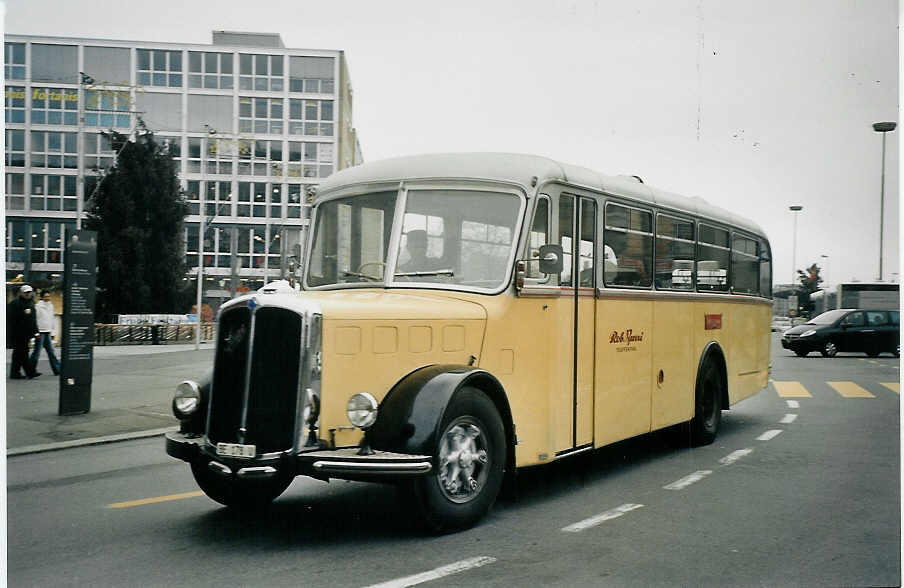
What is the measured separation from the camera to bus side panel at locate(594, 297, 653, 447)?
308 inches

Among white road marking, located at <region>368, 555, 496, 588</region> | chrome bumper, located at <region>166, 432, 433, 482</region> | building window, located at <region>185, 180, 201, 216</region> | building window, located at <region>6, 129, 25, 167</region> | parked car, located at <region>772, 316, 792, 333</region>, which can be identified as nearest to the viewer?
white road marking, located at <region>368, 555, 496, 588</region>

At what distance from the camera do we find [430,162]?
7004mm

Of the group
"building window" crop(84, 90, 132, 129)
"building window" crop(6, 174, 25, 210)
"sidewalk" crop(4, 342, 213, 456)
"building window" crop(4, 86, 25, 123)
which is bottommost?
"sidewalk" crop(4, 342, 213, 456)

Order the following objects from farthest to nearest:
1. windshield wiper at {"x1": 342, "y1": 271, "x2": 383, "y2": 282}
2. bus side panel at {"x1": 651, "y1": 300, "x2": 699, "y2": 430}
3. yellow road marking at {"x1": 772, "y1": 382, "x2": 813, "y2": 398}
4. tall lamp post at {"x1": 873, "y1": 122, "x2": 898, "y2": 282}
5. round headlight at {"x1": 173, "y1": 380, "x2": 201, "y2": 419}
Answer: yellow road marking at {"x1": 772, "y1": 382, "x2": 813, "y2": 398}, bus side panel at {"x1": 651, "y1": 300, "x2": 699, "y2": 430}, tall lamp post at {"x1": 873, "y1": 122, "x2": 898, "y2": 282}, windshield wiper at {"x1": 342, "y1": 271, "x2": 383, "y2": 282}, round headlight at {"x1": 173, "y1": 380, "x2": 201, "y2": 419}

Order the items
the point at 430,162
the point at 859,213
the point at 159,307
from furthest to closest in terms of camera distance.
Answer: the point at 159,307
the point at 859,213
the point at 430,162

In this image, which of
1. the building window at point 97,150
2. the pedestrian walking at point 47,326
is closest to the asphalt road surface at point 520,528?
the building window at point 97,150

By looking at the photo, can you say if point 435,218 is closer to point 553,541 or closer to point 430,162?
point 430,162

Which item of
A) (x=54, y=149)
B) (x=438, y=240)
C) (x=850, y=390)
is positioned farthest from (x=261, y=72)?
(x=850, y=390)

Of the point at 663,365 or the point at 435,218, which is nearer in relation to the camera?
the point at 435,218

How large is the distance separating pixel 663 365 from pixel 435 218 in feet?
11.5

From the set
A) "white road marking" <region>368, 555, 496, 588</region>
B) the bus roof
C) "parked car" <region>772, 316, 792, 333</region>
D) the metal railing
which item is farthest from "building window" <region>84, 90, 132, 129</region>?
"parked car" <region>772, 316, 792, 333</region>

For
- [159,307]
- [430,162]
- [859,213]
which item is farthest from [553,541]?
[159,307]

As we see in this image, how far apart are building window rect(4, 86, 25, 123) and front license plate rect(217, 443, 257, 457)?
4084mm

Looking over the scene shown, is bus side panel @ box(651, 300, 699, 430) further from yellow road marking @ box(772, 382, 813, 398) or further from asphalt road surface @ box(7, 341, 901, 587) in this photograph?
yellow road marking @ box(772, 382, 813, 398)
